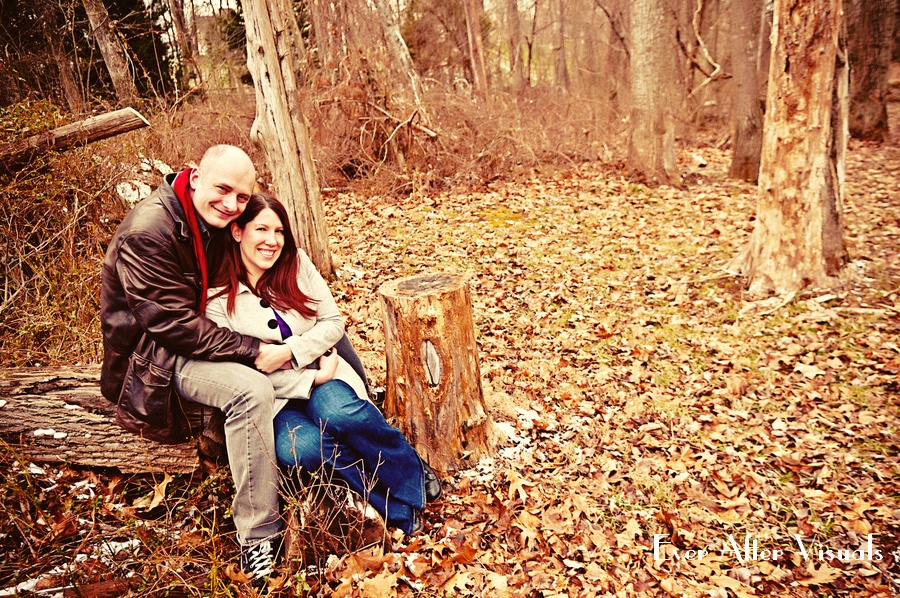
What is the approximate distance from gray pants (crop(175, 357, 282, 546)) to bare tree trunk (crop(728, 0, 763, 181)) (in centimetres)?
998

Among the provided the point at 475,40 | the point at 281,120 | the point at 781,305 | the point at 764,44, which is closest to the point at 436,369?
the point at 281,120

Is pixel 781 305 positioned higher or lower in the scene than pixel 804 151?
lower

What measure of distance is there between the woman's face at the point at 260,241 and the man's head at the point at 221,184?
0.42 feet

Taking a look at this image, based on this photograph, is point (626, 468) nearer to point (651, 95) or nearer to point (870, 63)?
point (651, 95)

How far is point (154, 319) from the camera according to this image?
281 cm

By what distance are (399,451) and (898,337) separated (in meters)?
4.36

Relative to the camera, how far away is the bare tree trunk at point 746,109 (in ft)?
32.6

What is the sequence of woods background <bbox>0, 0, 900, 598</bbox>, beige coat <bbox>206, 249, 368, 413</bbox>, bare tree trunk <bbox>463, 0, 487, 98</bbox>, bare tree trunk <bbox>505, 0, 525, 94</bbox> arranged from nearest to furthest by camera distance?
woods background <bbox>0, 0, 900, 598</bbox>, beige coat <bbox>206, 249, 368, 413</bbox>, bare tree trunk <bbox>463, 0, 487, 98</bbox>, bare tree trunk <bbox>505, 0, 525, 94</bbox>

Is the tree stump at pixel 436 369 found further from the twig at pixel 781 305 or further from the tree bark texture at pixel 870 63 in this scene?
the tree bark texture at pixel 870 63

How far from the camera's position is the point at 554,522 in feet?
10.9

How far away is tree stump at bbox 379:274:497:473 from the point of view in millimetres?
3492

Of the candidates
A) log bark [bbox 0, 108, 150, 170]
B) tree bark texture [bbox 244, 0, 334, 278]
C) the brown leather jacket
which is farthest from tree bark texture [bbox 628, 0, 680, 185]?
the brown leather jacket

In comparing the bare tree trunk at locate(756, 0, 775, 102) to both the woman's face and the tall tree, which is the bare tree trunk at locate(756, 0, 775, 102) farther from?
the tall tree

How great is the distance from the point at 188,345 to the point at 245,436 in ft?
1.84
